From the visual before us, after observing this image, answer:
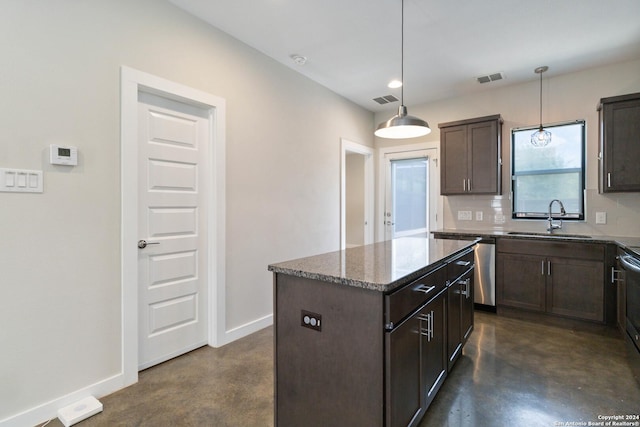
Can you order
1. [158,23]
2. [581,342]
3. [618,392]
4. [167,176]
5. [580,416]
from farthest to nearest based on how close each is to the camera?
[581,342] → [167,176] → [158,23] → [618,392] → [580,416]

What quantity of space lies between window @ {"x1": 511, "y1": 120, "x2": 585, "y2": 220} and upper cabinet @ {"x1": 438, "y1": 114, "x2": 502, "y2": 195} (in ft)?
0.99

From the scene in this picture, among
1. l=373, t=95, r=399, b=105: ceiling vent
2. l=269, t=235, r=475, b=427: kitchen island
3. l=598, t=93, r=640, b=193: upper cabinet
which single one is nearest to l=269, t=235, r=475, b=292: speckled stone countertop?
l=269, t=235, r=475, b=427: kitchen island

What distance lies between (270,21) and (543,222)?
3.85 metres

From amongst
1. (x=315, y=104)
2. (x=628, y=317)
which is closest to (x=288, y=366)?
(x=628, y=317)

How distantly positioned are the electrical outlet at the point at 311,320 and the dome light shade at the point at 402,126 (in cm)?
160

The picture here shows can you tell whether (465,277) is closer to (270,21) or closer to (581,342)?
(581,342)

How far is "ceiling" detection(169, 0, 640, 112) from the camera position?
2.54 meters

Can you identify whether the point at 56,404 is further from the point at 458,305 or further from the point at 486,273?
the point at 486,273

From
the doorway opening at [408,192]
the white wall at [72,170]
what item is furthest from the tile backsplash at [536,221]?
the white wall at [72,170]

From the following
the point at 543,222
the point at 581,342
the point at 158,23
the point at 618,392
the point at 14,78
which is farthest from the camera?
the point at 543,222

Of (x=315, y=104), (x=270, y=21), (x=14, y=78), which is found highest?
(x=270, y=21)

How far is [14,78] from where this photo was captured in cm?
179

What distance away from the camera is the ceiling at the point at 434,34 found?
8.35 ft

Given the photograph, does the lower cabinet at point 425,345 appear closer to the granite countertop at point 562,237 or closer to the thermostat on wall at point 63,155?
the granite countertop at point 562,237
